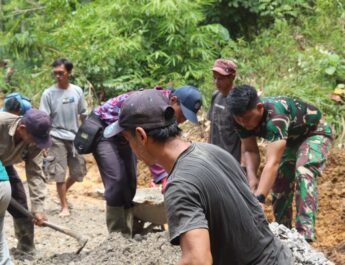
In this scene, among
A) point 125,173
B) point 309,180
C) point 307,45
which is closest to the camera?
point 309,180

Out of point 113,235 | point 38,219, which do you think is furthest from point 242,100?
point 38,219

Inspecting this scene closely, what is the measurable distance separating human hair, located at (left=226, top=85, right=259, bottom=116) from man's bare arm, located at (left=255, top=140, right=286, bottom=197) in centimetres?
35

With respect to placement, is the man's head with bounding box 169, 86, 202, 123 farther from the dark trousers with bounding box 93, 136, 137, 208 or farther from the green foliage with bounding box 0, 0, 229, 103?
the green foliage with bounding box 0, 0, 229, 103

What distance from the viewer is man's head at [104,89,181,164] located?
2.37 m

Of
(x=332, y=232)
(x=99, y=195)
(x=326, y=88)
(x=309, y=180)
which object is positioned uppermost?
(x=309, y=180)

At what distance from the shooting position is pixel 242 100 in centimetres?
468

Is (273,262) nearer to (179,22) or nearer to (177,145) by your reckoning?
(177,145)

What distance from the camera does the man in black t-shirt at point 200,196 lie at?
2195 mm

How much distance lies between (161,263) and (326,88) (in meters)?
4.67

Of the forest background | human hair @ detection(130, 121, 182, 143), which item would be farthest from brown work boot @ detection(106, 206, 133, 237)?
the forest background

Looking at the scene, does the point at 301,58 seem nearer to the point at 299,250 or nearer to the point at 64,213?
the point at 64,213

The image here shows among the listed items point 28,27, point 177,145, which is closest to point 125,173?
point 177,145

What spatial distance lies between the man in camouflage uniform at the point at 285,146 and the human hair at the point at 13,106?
6.90ft

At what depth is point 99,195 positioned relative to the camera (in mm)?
Result: 9070
